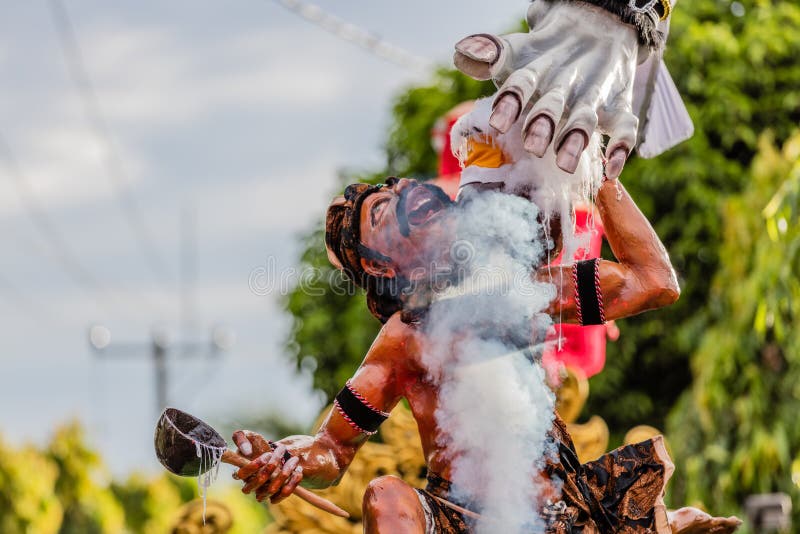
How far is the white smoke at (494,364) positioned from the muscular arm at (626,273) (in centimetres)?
4

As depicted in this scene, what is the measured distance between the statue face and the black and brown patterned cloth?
0.40 meters

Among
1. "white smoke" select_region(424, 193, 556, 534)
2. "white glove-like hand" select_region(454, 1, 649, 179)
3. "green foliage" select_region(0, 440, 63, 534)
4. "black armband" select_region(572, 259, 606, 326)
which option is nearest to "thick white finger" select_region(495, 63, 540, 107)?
"white glove-like hand" select_region(454, 1, 649, 179)

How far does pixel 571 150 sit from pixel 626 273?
0.27 metres

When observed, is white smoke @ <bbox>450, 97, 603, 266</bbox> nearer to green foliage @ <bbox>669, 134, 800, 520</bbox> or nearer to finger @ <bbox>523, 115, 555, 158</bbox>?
finger @ <bbox>523, 115, 555, 158</bbox>

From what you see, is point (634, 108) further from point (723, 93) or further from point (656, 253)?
point (723, 93)

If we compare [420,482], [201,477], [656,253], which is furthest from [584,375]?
[201,477]

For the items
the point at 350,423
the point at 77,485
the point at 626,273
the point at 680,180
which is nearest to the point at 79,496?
the point at 77,485

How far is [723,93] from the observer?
7.29 metres

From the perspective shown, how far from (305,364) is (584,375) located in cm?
357

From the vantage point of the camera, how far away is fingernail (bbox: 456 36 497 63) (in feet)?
6.61

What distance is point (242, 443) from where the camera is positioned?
203 centimetres

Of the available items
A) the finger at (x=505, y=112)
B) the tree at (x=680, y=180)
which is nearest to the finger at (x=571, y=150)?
the finger at (x=505, y=112)

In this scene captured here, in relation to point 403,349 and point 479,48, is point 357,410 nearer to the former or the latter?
point 403,349

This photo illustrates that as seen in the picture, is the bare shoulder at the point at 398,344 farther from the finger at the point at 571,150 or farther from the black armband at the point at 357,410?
the finger at the point at 571,150
